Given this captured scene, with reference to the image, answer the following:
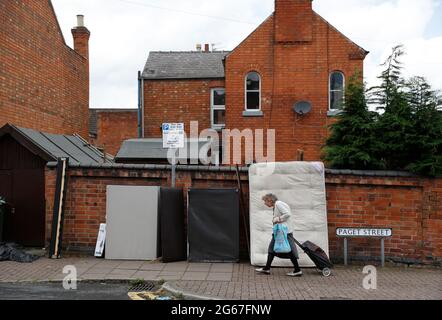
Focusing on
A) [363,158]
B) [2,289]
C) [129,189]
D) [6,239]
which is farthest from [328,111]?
[2,289]

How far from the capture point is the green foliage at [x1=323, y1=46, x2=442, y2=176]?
10594 mm

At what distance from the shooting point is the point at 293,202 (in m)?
10.4

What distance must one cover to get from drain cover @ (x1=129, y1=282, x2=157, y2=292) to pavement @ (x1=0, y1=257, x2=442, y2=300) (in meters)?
0.16

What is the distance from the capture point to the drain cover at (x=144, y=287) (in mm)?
8208

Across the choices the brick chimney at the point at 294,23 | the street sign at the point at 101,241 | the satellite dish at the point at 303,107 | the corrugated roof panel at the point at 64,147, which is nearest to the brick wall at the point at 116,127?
the brick chimney at the point at 294,23

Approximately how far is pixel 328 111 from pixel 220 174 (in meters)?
9.06

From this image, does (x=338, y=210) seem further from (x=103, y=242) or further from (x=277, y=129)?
(x=277, y=129)

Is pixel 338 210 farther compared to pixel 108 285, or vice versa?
pixel 338 210

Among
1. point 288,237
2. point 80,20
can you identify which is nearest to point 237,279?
point 288,237

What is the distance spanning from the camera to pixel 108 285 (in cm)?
853

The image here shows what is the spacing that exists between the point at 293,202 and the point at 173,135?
2923 mm

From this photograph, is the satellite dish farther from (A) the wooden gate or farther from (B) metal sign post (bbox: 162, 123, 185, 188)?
(A) the wooden gate

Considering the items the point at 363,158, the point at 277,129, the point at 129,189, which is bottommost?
the point at 129,189

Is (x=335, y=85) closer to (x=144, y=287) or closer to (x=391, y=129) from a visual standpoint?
(x=391, y=129)
